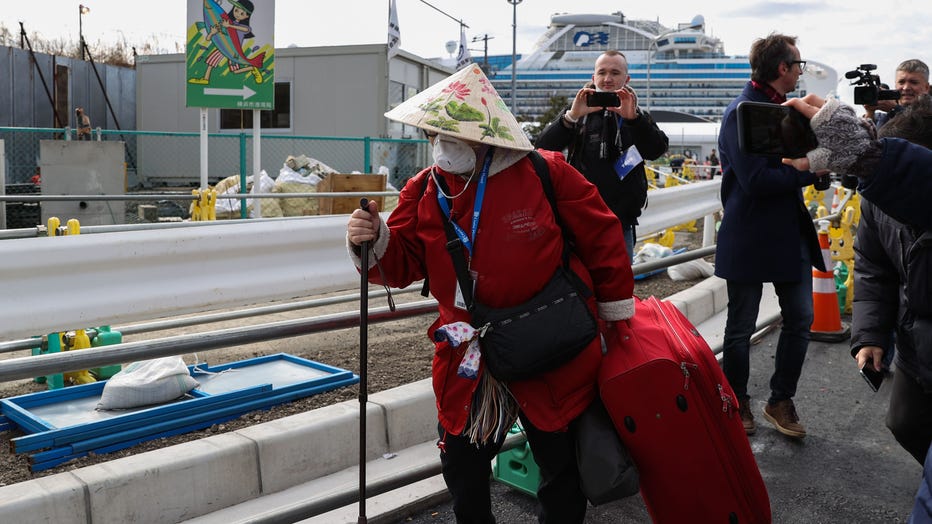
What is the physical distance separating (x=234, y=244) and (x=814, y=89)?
22.6ft

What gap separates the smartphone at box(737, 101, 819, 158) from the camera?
83.6 inches

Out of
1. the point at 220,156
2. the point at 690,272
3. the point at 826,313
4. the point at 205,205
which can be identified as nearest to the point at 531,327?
the point at 826,313

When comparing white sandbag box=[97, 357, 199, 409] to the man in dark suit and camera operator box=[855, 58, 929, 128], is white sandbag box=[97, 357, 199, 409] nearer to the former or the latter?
the man in dark suit

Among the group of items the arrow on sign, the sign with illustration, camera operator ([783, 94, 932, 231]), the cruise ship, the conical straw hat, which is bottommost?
camera operator ([783, 94, 932, 231])

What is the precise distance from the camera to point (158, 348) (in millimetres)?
2973

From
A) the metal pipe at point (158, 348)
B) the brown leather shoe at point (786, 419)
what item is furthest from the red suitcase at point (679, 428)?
the brown leather shoe at point (786, 419)

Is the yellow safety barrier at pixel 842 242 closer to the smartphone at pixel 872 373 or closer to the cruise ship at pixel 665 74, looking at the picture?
the smartphone at pixel 872 373

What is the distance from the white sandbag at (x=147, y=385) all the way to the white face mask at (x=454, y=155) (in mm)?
2062

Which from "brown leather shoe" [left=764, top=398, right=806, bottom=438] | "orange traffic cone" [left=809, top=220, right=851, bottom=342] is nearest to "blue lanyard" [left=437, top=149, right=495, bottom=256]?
"brown leather shoe" [left=764, top=398, right=806, bottom=438]

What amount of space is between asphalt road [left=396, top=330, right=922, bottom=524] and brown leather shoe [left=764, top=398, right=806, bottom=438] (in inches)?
2.1

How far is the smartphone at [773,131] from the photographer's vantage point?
212 centimetres

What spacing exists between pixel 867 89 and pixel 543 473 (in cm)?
201

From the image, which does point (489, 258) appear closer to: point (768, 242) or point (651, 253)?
point (768, 242)

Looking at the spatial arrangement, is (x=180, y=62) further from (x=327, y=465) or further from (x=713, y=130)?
(x=713, y=130)
